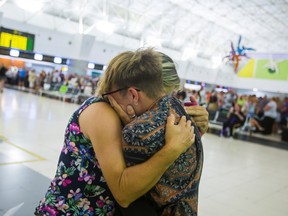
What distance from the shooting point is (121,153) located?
3.83 ft

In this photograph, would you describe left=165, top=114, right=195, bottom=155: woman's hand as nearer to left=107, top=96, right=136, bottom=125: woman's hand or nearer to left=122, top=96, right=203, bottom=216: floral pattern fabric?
left=122, top=96, right=203, bottom=216: floral pattern fabric

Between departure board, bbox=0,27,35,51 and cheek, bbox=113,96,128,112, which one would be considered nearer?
cheek, bbox=113,96,128,112

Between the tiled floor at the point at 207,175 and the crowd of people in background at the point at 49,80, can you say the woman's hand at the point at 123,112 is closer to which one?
the tiled floor at the point at 207,175

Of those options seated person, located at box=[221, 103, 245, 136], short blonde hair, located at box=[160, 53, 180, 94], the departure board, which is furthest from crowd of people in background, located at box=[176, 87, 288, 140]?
the departure board

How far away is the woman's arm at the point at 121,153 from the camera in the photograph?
43.8 inches

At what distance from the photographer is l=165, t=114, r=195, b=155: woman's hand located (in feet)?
3.72

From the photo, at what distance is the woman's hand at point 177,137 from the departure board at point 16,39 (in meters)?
22.0

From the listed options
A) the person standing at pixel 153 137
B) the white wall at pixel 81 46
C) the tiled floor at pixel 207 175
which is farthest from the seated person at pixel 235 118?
the person standing at pixel 153 137

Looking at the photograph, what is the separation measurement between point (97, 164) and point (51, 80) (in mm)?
21229

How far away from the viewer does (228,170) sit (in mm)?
5961

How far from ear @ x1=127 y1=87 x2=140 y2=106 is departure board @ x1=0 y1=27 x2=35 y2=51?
2179cm

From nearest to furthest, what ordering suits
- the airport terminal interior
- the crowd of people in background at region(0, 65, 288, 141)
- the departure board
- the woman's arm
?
1. the woman's arm
2. the airport terminal interior
3. the crowd of people in background at region(0, 65, 288, 141)
4. the departure board

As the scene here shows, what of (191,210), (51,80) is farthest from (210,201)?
(51,80)

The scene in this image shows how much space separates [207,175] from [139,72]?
452cm
